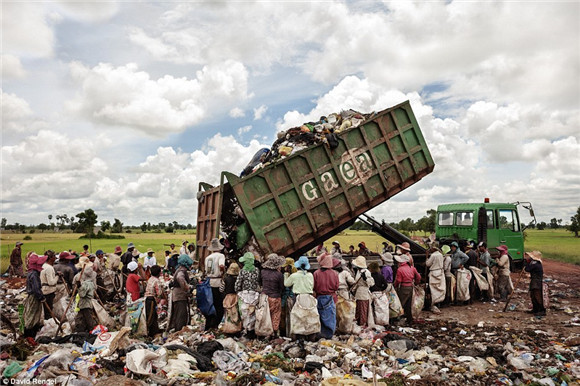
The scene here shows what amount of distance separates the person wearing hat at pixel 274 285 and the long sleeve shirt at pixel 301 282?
16 cm

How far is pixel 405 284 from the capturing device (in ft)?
25.5

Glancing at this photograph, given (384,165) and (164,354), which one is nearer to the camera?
(164,354)

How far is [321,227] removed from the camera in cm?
783

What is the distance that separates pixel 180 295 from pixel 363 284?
3.16 m

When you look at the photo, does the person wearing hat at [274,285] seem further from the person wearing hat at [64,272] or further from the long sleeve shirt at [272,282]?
the person wearing hat at [64,272]

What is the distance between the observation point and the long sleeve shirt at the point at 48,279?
7.03 m

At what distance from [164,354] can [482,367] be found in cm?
410

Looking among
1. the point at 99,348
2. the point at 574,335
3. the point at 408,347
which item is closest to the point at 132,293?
the point at 99,348

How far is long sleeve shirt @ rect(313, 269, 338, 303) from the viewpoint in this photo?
6645 millimetres

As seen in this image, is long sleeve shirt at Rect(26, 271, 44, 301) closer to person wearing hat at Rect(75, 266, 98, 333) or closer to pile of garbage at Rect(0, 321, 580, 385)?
person wearing hat at Rect(75, 266, 98, 333)

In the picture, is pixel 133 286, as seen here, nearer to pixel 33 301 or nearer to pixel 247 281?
pixel 33 301

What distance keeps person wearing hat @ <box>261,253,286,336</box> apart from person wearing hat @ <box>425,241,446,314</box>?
4.09 m

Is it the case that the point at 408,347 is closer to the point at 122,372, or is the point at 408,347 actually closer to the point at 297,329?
the point at 297,329

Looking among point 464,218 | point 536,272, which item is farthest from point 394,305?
point 464,218
